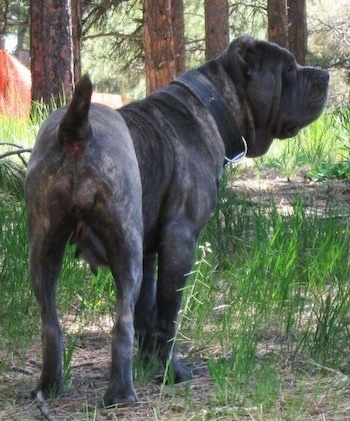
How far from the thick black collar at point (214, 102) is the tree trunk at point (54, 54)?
726 cm

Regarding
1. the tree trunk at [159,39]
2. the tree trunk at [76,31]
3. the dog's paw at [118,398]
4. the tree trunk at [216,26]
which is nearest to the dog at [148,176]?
the dog's paw at [118,398]

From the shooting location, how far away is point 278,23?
17.6 meters

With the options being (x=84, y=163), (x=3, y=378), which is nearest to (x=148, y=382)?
(x=3, y=378)

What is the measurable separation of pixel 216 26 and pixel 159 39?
4.81 meters

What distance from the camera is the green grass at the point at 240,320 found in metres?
3.63

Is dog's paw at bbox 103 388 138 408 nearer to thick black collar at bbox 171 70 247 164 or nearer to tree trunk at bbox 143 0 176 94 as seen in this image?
thick black collar at bbox 171 70 247 164

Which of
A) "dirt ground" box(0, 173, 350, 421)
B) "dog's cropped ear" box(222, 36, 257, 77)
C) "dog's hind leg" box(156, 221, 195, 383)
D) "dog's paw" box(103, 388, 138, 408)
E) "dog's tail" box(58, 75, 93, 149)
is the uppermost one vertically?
"dog's cropped ear" box(222, 36, 257, 77)

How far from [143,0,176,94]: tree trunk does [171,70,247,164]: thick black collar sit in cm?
911

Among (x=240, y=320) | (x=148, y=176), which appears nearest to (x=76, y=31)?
(x=240, y=320)

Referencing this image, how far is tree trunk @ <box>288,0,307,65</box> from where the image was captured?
59.9ft

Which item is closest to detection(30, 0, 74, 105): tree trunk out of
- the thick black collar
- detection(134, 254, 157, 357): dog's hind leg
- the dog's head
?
the dog's head

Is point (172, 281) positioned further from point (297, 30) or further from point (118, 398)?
point (297, 30)

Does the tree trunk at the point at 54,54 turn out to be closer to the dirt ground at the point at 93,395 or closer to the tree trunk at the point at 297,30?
the tree trunk at the point at 297,30

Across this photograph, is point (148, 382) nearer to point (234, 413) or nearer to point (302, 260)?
point (234, 413)
